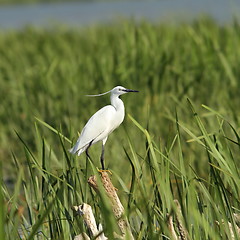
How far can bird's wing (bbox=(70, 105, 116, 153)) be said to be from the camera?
1727mm

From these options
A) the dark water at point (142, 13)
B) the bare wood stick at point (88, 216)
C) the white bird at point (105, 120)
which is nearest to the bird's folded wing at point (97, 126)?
the white bird at point (105, 120)

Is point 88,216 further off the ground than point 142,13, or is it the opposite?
point 142,13

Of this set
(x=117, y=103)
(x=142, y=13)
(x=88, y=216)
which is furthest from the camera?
(x=142, y=13)

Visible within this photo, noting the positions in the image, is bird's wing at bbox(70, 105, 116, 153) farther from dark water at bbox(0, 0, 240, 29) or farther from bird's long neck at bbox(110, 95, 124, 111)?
dark water at bbox(0, 0, 240, 29)

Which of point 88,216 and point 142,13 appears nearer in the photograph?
point 88,216

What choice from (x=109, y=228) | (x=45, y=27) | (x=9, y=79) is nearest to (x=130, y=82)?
(x=9, y=79)

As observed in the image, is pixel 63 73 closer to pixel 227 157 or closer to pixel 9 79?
pixel 9 79

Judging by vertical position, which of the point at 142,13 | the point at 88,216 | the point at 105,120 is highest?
the point at 105,120

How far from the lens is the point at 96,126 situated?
69.4 inches

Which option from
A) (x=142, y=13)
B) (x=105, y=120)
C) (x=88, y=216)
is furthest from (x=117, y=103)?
(x=142, y=13)

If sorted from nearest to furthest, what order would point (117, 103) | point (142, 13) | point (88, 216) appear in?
point (117, 103), point (88, 216), point (142, 13)

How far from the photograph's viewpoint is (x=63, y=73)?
211 inches

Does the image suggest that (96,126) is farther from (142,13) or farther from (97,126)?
(142,13)

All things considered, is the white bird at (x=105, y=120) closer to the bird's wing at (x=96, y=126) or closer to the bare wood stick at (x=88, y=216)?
the bird's wing at (x=96, y=126)
